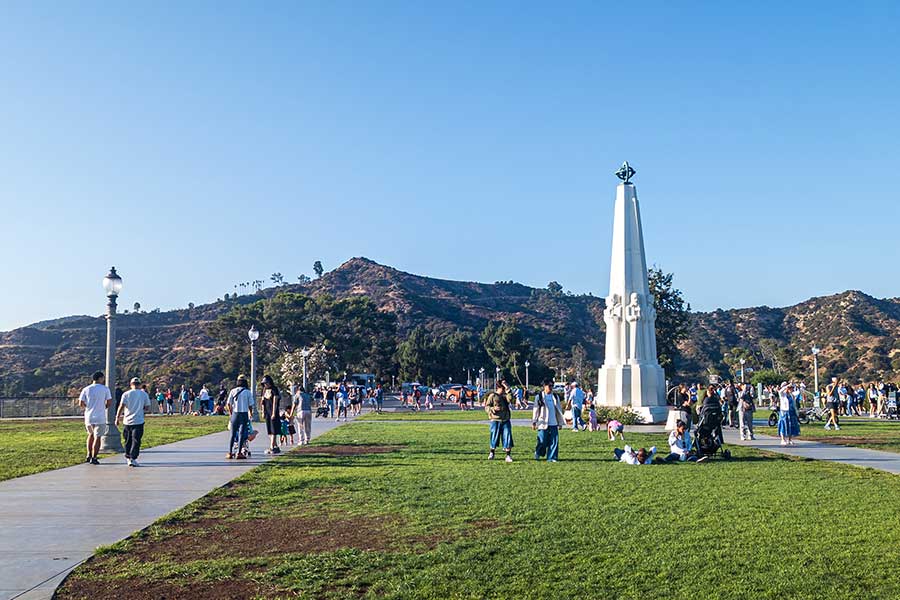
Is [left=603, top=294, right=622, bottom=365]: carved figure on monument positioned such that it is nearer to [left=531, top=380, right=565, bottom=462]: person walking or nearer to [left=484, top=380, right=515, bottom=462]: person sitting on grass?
[left=531, top=380, right=565, bottom=462]: person walking

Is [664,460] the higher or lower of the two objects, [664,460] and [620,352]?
the lower

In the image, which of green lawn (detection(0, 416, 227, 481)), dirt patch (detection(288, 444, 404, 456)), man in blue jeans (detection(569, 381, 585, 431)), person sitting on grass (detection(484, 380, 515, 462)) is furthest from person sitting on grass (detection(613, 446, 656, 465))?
green lawn (detection(0, 416, 227, 481))

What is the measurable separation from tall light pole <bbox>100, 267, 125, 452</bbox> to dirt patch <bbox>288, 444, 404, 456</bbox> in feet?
12.7

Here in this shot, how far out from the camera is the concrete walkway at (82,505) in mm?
7164

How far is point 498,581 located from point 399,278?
15978cm

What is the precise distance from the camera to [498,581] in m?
6.54

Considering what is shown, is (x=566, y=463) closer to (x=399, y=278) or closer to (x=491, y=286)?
(x=399, y=278)

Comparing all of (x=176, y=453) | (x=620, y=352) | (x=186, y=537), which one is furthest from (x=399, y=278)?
(x=186, y=537)

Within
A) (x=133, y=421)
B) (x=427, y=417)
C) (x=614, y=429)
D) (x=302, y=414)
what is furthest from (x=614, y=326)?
(x=133, y=421)

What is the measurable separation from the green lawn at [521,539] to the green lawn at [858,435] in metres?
7.55

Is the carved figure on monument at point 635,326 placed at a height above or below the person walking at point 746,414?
above

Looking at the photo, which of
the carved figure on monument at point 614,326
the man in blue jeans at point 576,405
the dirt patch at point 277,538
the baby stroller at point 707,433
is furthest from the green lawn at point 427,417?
the dirt patch at point 277,538

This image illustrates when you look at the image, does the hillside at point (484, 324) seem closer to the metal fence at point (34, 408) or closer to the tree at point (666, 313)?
the tree at point (666, 313)

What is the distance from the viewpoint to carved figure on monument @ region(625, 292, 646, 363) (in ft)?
105
